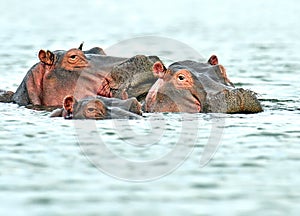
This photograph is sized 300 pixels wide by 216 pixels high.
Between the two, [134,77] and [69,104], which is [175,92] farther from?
[69,104]

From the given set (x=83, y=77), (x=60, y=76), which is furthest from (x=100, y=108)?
(x=60, y=76)

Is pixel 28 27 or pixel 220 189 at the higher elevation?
pixel 28 27

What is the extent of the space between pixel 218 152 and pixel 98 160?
1.50 metres

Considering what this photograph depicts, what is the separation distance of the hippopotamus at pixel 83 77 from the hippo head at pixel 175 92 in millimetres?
354

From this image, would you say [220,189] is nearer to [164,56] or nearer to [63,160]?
[63,160]

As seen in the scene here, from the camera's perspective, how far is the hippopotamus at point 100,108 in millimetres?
12227

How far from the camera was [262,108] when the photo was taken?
1375cm

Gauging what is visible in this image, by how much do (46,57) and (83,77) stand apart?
2.20 ft

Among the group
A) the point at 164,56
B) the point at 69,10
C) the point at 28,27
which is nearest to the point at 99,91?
the point at 164,56

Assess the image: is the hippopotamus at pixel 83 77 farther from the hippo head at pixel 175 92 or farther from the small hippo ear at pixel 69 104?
the small hippo ear at pixel 69 104

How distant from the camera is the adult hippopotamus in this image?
42.4 ft

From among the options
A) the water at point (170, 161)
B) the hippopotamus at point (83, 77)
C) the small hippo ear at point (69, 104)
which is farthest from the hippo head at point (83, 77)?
the small hippo ear at point (69, 104)

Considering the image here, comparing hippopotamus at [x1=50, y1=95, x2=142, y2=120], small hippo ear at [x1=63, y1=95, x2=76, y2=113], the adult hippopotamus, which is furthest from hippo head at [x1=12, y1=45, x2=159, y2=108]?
small hippo ear at [x1=63, y1=95, x2=76, y2=113]

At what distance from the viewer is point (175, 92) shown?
1318 centimetres
